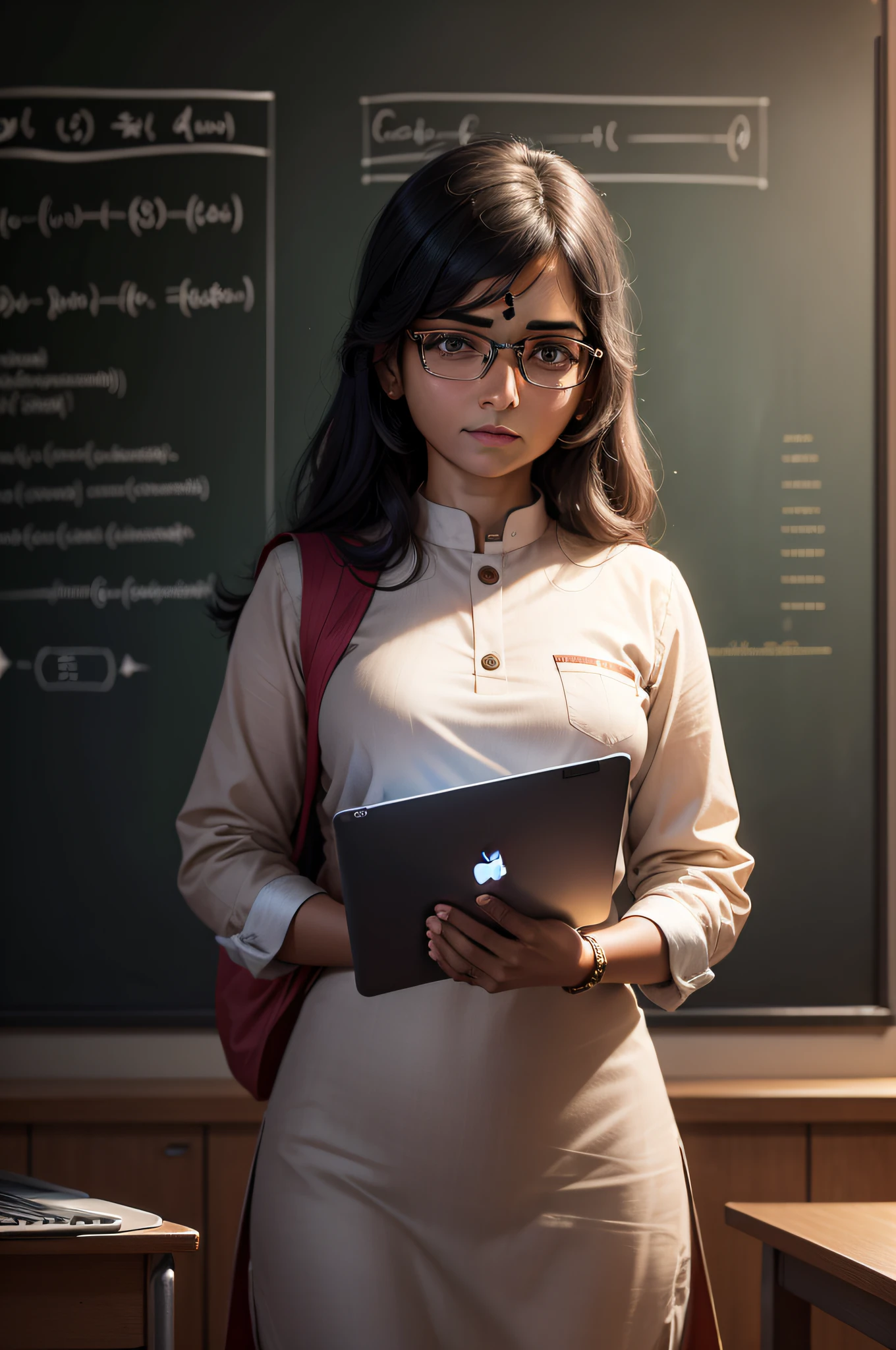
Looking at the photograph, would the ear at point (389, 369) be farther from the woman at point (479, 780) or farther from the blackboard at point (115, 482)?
the blackboard at point (115, 482)

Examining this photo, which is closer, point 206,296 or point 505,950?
point 505,950

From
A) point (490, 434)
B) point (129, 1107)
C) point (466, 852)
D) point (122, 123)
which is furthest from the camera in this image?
point (122, 123)

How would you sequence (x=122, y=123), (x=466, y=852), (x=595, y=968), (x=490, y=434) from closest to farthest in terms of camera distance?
1. (x=466, y=852)
2. (x=595, y=968)
3. (x=490, y=434)
4. (x=122, y=123)

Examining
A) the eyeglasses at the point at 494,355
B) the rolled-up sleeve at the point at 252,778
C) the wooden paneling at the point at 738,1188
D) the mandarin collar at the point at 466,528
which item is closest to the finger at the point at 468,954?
the rolled-up sleeve at the point at 252,778

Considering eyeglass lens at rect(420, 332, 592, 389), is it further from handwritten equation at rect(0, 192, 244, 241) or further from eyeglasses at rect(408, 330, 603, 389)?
handwritten equation at rect(0, 192, 244, 241)

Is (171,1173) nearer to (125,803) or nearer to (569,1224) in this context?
(125,803)

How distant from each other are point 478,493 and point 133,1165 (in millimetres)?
1392

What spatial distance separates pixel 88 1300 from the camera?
3.26 ft

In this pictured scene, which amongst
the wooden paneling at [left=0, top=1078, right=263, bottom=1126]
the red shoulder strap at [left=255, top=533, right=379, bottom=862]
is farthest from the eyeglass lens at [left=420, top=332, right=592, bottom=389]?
the wooden paneling at [left=0, top=1078, right=263, bottom=1126]

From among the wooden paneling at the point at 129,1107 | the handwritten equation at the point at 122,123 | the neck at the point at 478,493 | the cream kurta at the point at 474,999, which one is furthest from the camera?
the handwritten equation at the point at 122,123

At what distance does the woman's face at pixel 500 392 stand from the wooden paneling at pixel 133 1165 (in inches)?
54.2

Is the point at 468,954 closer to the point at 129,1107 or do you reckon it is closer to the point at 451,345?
the point at 451,345

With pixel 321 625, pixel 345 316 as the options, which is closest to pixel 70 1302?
pixel 321 625

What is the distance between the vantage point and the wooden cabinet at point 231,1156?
6.35 ft
